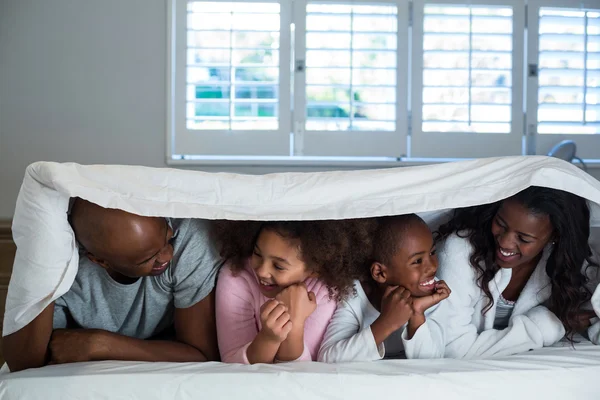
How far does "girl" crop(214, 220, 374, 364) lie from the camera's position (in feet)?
3.76

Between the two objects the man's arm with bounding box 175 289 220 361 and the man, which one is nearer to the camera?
the man

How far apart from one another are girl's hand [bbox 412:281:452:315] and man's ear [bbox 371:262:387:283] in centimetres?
9

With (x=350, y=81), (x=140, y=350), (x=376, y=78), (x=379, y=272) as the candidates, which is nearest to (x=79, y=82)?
(x=350, y=81)

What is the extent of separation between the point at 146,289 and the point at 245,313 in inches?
7.5

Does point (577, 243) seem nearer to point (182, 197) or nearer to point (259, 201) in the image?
point (259, 201)

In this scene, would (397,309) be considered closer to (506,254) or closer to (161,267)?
(506,254)

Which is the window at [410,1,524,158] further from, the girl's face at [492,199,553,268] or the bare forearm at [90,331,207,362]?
the bare forearm at [90,331,207,362]

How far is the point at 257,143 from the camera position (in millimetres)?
2531

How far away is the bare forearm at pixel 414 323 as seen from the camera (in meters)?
1.17

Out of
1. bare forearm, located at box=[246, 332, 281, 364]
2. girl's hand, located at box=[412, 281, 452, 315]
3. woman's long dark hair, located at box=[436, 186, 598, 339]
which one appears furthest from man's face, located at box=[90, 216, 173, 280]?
woman's long dark hair, located at box=[436, 186, 598, 339]

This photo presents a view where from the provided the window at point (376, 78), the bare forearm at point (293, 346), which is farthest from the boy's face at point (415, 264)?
the window at point (376, 78)

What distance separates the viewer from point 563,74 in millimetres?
2617

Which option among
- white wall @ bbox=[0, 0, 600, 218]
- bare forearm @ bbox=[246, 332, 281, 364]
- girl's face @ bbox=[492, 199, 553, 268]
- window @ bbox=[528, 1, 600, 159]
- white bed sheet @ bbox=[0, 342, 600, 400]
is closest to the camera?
white bed sheet @ bbox=[0, 342, 600, 400]

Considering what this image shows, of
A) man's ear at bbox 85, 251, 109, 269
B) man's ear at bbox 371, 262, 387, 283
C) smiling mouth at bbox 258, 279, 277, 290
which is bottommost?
smiling mouth at bbox 258, 279, 277, 290
